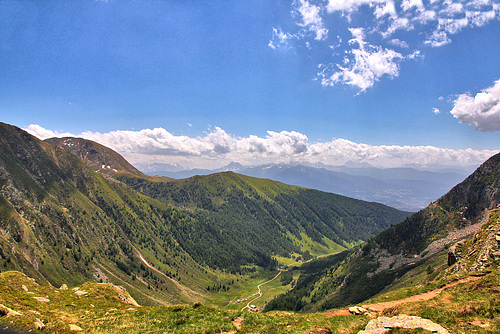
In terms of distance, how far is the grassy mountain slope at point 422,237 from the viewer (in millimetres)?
89062

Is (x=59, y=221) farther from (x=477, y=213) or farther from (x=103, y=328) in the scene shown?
(x=477, y=213)

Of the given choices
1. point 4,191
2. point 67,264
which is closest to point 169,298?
point 67,264

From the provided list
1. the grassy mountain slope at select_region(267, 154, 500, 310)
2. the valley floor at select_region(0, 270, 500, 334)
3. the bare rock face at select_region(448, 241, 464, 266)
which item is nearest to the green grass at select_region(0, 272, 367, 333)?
the valley floor at select_region(0, 270, 500, 334)

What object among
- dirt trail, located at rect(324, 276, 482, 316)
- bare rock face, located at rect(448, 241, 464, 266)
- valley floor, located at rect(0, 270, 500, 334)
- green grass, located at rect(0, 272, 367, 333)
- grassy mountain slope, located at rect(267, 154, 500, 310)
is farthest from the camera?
grassy mountain slope, located at rect(267, 154, 500, 310)

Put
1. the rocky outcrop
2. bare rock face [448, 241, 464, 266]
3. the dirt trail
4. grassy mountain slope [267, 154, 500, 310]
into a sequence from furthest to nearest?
grassy mountain slope [267, 154, 500, 310], bare rock face [448, 241, 464, 266], the dirt trail, the rocky outcrop

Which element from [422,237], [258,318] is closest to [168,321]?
[258,318]

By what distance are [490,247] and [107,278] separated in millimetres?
232114

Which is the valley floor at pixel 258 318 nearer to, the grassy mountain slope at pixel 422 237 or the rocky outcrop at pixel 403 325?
the rocky outcrop at pixel 403 325

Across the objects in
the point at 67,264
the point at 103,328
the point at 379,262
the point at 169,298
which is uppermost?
the point at 103,328

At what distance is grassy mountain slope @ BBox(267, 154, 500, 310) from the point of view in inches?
3506

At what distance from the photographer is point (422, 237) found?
10425 cm

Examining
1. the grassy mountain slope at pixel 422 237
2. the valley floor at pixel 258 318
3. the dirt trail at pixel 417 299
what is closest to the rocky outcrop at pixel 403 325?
the valley floor at pixel 258 318

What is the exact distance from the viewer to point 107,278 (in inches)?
7180

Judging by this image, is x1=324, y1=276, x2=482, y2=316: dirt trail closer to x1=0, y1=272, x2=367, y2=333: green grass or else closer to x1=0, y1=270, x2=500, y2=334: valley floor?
x1=0, y1=270, x2=500, y2=334: valley floor
